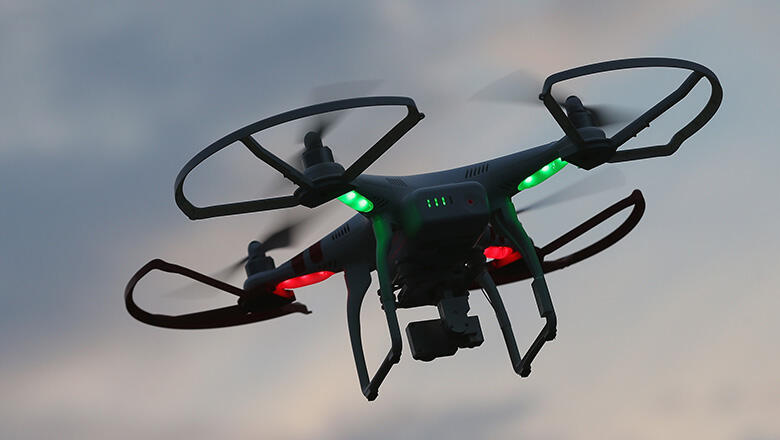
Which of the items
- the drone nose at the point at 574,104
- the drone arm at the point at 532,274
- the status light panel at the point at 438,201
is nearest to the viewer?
the drone nose at the point at 574,104

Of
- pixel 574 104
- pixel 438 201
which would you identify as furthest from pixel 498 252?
pixel 574 104

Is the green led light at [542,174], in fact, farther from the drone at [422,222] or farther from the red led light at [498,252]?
the red led light at [498,252]

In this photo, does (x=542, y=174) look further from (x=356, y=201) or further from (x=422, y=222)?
(x=356, y=201)

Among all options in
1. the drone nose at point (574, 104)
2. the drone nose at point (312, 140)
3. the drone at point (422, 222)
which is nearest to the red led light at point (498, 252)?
the drone at point (422, 222)

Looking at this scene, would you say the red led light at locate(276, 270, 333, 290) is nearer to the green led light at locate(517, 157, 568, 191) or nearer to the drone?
the drone

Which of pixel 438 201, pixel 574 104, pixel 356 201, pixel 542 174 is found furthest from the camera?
pixel 542 174

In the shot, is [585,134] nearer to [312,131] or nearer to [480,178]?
[480,178]

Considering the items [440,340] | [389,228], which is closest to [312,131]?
[389,228]
